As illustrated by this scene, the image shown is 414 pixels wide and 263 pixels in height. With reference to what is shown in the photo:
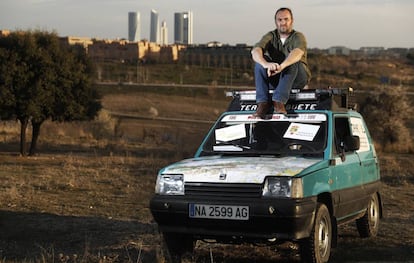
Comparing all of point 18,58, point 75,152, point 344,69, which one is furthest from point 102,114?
point 344,69

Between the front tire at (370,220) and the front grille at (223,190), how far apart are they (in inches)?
124

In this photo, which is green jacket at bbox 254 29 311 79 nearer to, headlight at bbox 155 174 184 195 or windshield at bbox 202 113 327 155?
windshield at bbox 202 113 327 155

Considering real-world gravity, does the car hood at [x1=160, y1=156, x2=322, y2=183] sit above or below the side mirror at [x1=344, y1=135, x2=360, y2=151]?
below

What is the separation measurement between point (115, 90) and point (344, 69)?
3839 cm

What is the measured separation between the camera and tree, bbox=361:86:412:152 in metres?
31.7

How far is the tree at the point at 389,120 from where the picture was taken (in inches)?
1249

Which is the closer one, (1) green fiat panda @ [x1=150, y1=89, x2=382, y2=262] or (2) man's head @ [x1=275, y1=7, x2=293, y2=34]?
(1) green fiat panda @ [x1=150, y1=89, x2=382, y2=262]

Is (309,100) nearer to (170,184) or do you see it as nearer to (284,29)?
(284,29)

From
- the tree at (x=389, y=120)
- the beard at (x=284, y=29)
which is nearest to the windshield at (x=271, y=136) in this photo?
the beard at (x=284, y=29)

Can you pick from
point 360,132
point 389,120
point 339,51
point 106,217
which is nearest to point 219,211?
point 360,132

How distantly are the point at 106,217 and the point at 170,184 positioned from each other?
4.26 metres

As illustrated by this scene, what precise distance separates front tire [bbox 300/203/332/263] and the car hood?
1.87 ft

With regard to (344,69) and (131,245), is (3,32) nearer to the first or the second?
(131,245)

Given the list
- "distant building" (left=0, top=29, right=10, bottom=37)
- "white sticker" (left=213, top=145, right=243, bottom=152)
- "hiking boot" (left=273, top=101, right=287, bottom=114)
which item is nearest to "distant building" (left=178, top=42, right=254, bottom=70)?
"distant building" (left=0, top=29, right=10, bottom=37)
